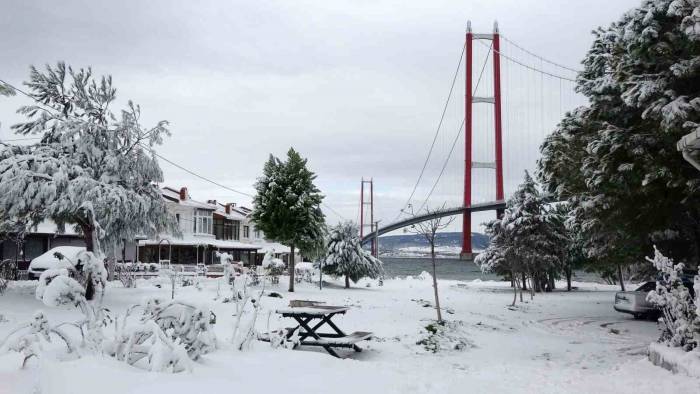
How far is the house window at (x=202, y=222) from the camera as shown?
43906mm

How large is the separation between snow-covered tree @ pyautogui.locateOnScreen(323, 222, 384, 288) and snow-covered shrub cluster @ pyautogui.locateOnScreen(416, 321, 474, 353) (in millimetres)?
15331

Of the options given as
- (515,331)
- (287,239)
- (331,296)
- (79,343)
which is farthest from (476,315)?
(79,343)

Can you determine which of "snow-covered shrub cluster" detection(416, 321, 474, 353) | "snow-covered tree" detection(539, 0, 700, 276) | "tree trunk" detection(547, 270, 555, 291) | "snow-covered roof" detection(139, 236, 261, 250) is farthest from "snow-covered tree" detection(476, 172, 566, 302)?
"snow-covered roof" detection(139, 236, 261, 250)

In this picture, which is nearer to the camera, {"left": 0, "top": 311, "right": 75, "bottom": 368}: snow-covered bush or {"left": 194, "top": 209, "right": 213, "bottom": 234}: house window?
{"left": 0, "top": 311, "right": 75, "bottom": 368}: snow-covered bush

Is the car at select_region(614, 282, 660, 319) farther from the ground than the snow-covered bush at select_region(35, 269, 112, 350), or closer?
closer

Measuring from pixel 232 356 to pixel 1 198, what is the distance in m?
10.4

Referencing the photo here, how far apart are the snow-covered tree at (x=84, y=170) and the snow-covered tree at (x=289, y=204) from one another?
5930 millimetres

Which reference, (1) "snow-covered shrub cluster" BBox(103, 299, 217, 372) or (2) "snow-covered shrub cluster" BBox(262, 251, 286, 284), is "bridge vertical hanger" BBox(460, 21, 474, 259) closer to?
(2) "snow-covered shrub cluster" BBox(262, 251, 286, 284)

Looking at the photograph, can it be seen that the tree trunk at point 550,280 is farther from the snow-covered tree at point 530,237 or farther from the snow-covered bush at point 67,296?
the snow-covered bush at point 67,296

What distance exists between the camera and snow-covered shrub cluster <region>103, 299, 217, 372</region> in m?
5.02

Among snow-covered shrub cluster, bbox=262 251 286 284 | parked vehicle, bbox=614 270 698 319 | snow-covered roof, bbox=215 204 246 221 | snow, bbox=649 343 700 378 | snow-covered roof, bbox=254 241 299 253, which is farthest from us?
snow-covered roof, bbox=215 204 246 221

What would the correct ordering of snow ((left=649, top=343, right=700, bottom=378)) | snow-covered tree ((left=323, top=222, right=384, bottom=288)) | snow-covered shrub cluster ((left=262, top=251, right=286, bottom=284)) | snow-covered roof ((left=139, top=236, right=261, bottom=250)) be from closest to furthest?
snow ((left=649, top=343, right=700, bottom=378)) → snow-covered shrub cluster ((left=262, top=251, right=286, bottom=284)) → snow-covered tree ((left=323, top=222, right=384, bottom=288)) → snow-covered roof ((left=139, top=236, right=261, bottom=250))

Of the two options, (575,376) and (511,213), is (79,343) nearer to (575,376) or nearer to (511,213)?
(575,376)

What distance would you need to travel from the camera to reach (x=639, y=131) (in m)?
12.1
